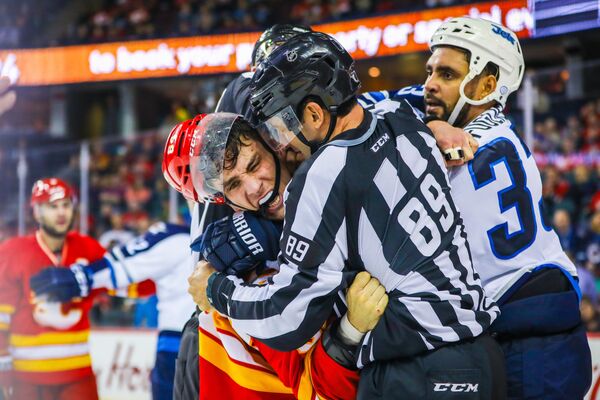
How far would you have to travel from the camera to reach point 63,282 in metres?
4.03

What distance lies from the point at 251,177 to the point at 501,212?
0.71m

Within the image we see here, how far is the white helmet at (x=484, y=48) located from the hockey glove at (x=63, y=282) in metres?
2.28

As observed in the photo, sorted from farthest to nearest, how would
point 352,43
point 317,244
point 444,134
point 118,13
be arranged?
point 118,13
point 352,43
point 444,134
point 317,244

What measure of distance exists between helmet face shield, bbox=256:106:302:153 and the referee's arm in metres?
0.17

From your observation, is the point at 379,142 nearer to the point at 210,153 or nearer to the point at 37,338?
the point at 210,153

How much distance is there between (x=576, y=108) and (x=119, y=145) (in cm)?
464

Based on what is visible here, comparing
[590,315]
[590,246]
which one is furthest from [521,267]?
[590,246]

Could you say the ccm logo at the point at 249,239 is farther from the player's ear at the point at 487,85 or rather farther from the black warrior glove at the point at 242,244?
the player's ear at the point at 487,85

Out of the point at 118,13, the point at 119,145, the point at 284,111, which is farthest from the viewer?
the point at 118,13

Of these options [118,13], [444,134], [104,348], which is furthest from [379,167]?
[118,13]

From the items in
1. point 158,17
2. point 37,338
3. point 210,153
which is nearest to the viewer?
point 210,153

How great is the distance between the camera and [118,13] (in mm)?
14234

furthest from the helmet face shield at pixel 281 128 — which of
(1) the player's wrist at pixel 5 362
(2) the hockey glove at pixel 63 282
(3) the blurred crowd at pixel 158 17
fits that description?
(3) the blurred crowd at pixel 158 17

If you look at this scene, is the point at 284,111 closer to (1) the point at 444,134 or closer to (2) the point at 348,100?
(2) the point at 348,100
